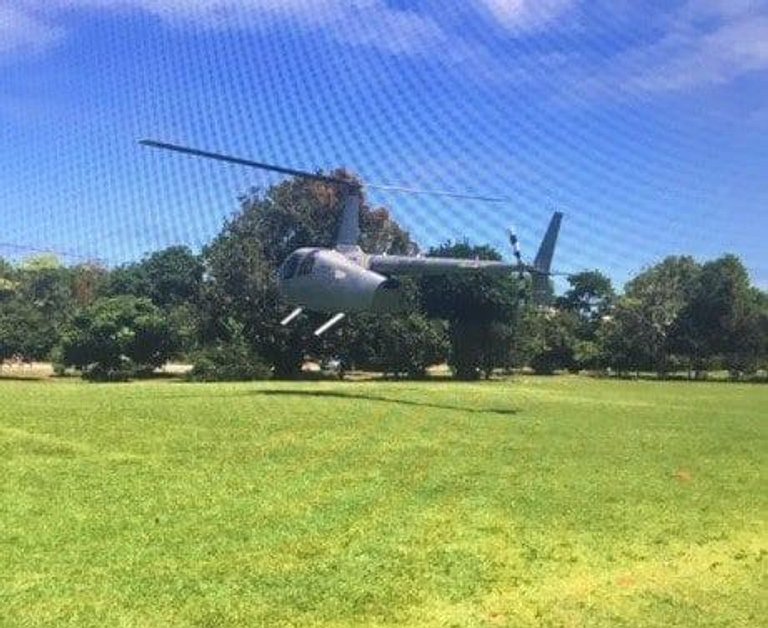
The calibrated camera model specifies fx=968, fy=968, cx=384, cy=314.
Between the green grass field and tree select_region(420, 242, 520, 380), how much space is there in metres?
39.3

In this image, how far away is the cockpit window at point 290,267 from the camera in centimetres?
3278

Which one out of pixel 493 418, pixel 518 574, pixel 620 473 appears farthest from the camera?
pixel 493 418

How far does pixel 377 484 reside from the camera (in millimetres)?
14414

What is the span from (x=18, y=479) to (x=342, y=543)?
535 cm

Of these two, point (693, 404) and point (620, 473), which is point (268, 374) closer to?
point (693, 404)

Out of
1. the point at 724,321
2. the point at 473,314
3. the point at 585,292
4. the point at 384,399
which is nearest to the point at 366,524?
the point at 384,399

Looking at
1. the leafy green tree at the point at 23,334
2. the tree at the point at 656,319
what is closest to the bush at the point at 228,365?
the leafy green tree at the point at 23,334

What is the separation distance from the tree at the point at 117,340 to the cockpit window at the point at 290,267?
26992 mm

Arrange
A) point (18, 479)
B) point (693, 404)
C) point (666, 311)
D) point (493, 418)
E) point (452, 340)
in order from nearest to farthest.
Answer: point (18, 479) < point (493, 418) < point (693, 404) < point (452, 340) < point (666, 311)

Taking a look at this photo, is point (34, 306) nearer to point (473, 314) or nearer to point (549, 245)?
point (473, 314)

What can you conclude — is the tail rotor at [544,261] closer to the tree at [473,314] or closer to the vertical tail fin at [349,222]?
the vertical tail fin at [349,222]

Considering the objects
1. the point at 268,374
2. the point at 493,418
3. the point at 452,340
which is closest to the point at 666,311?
the point at 452,340

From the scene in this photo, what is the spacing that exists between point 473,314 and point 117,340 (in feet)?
72.3

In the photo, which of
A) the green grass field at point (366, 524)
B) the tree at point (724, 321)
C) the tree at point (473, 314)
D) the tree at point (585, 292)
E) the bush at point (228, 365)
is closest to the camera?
the green grass field at point (366, 524)
